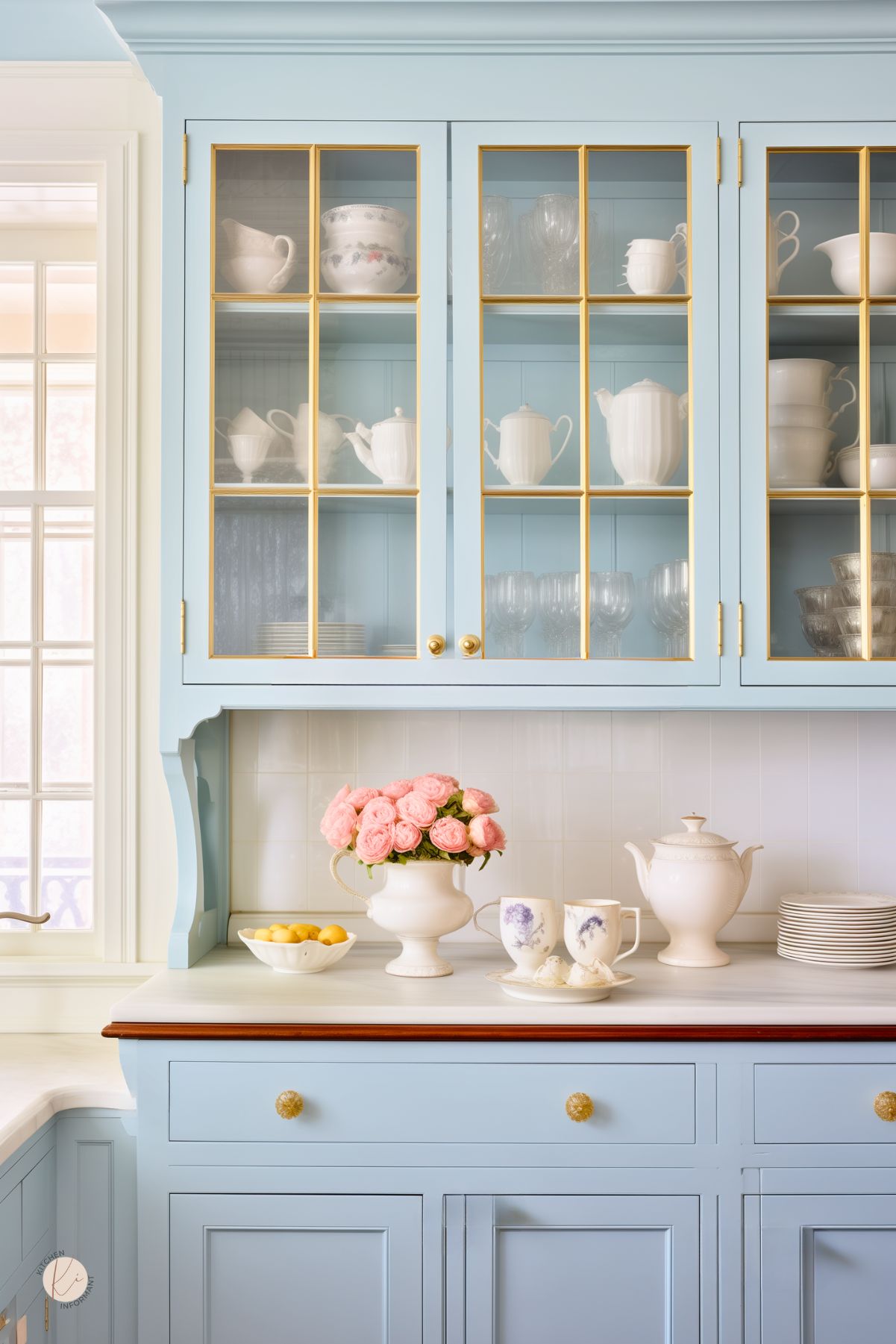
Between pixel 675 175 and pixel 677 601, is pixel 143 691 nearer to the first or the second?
pixel 677 601

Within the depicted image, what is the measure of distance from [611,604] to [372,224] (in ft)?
2.57

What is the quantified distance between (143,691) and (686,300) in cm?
129

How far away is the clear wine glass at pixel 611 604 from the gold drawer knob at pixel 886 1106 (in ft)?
2.68

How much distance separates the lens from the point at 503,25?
1.74 metres

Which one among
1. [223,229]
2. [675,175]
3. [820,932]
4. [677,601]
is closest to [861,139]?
[675,175]

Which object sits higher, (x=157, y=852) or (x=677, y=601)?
(x=677, y=601)

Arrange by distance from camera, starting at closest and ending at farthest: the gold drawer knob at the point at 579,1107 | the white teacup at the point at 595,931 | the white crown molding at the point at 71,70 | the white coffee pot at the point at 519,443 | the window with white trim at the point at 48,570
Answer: the gold drawer knob at the point at 579,1107 → the white teacup at the point at 595,931 → the white coffee pot at the point at 519,443 → the white crown molding at the point at 71,70 → the window with white trim at the point at 48,570

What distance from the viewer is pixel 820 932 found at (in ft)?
6.13

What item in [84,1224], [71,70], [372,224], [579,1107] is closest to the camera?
[579,1107]

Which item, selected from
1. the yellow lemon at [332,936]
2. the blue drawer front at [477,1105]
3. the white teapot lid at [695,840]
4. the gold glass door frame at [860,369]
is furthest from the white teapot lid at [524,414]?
the blue drawer front at [477,1105]

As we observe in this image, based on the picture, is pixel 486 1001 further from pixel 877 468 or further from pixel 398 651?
pixel 877 468

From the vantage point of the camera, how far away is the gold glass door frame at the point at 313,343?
179 cm

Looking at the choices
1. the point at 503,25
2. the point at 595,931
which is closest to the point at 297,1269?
the point at 595,931

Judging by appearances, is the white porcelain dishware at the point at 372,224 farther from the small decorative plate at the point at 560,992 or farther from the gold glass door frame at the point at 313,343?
the small decorative plate at the point at 560,992
